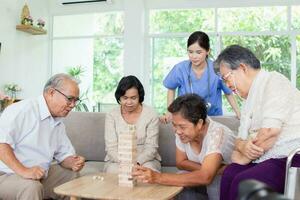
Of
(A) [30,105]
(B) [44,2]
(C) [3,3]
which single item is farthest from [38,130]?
(B) [44,2]

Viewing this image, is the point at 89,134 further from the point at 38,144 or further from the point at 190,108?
the point at 190,108

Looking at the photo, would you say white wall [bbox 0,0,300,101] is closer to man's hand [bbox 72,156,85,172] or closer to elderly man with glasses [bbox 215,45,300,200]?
man's hand [bbox 72,156,85,172]

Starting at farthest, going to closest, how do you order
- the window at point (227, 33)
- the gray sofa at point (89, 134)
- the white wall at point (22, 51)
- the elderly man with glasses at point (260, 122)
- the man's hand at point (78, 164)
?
the window at point (227, 33) < the white wall at point (22, 51) < the gray sofa at point (89, 134) < the man's hand at point (78, 164) < the elderly man with glasses at point (260, 122)

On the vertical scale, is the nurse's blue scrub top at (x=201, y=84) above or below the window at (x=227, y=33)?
below

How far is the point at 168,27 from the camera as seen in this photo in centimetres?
702

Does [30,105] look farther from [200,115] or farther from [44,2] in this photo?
[44,2]

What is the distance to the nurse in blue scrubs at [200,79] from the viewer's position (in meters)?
2.86

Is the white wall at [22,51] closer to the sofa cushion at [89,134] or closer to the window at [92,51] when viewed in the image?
the window at [92,51]

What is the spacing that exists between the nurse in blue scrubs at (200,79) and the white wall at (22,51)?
13.5 ft

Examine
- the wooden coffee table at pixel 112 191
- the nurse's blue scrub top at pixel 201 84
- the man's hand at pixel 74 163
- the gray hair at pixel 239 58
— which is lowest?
the wooden coffee table at pixel 112 191

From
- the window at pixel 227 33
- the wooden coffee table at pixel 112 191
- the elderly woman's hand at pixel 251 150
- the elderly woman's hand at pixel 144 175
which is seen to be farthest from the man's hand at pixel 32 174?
the window at pixel 227 33

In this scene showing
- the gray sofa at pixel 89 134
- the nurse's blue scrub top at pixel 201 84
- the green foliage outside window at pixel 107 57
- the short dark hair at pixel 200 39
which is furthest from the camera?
the green foliage outside window at pixel 107 57

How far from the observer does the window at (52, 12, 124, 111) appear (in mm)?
7363

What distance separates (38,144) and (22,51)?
505cm
